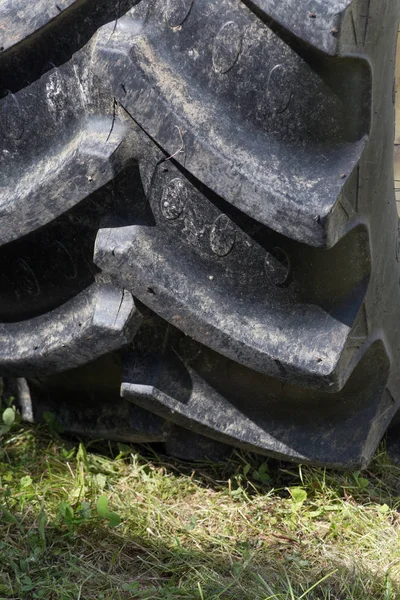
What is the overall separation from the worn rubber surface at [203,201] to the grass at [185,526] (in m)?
0.16

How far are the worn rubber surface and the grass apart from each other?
6.5 inches

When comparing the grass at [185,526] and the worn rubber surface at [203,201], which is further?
the grass at [185,526]

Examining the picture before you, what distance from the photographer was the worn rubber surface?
884 millimetres

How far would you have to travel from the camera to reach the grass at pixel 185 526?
1.10 metres

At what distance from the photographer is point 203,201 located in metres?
0.94

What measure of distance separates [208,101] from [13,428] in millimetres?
762

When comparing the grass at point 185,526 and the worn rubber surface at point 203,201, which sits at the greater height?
the worn rubber surface at point 203,201

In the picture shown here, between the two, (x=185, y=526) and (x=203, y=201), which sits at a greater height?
(x=203, y=201)

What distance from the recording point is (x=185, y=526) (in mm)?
1240

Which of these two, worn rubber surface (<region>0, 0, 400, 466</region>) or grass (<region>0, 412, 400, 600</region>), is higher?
worn rubber surface (<region>0, 0, 400, 466</region>)

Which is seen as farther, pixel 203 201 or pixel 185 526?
pixel 185 526

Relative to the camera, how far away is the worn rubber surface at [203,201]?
88 centimetres

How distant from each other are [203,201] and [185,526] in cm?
53

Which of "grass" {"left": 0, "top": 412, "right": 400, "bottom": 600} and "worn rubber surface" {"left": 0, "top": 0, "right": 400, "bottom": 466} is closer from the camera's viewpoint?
"worn rubber surface" {"left": 0, "top": 0, "right": 400, "bottom": 466}
